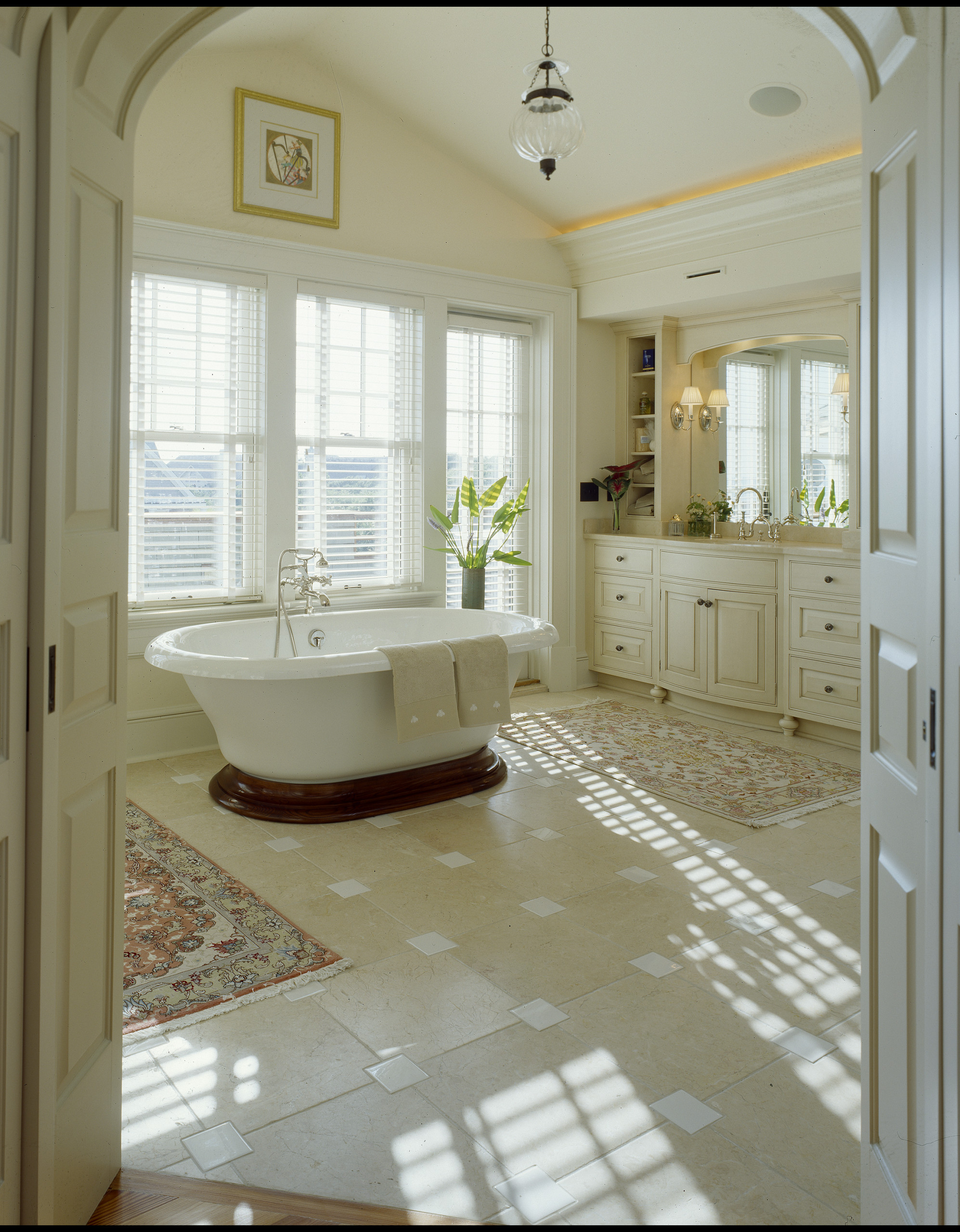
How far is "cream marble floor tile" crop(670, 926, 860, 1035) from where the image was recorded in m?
2.45

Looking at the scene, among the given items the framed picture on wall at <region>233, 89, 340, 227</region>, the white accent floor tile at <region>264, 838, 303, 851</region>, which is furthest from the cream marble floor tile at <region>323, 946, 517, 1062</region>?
the framed picture on wall at <region>233, 89, 340, 227</region>

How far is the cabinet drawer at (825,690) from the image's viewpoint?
4887mm

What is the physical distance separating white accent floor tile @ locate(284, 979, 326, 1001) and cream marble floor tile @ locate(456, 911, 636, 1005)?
1.32 ft

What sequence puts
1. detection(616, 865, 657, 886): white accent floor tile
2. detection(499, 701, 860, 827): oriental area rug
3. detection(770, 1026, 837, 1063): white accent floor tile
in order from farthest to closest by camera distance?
detection(499, 701, 860, 827): oriental area rug
detection(616, 865, 657, 886): white accent floor tile
detection(770, 1026, 837, 1063): white accent floor tile

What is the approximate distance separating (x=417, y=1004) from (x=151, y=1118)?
2.32 ft

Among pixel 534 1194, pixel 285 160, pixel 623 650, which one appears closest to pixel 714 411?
pixel 623 650

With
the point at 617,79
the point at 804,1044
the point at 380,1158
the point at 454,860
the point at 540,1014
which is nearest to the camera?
the point at 380,1158

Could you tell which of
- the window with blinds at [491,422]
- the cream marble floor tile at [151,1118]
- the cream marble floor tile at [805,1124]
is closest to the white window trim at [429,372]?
the window with blinds at [491,422]

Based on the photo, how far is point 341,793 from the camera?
394 centimetres

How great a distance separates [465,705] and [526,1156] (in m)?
2.27

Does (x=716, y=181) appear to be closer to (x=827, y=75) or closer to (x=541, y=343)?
(x=827, y=75)

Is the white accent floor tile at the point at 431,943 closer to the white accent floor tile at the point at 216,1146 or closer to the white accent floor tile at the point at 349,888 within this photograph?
the white accent floor tile at the point at 349,888

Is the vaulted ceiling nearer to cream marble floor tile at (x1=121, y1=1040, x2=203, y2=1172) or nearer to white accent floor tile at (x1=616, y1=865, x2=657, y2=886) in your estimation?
white accent floor tile at (x1=616, y1=865, x2=657, y2=886)

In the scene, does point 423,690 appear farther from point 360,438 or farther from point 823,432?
point 823,432
